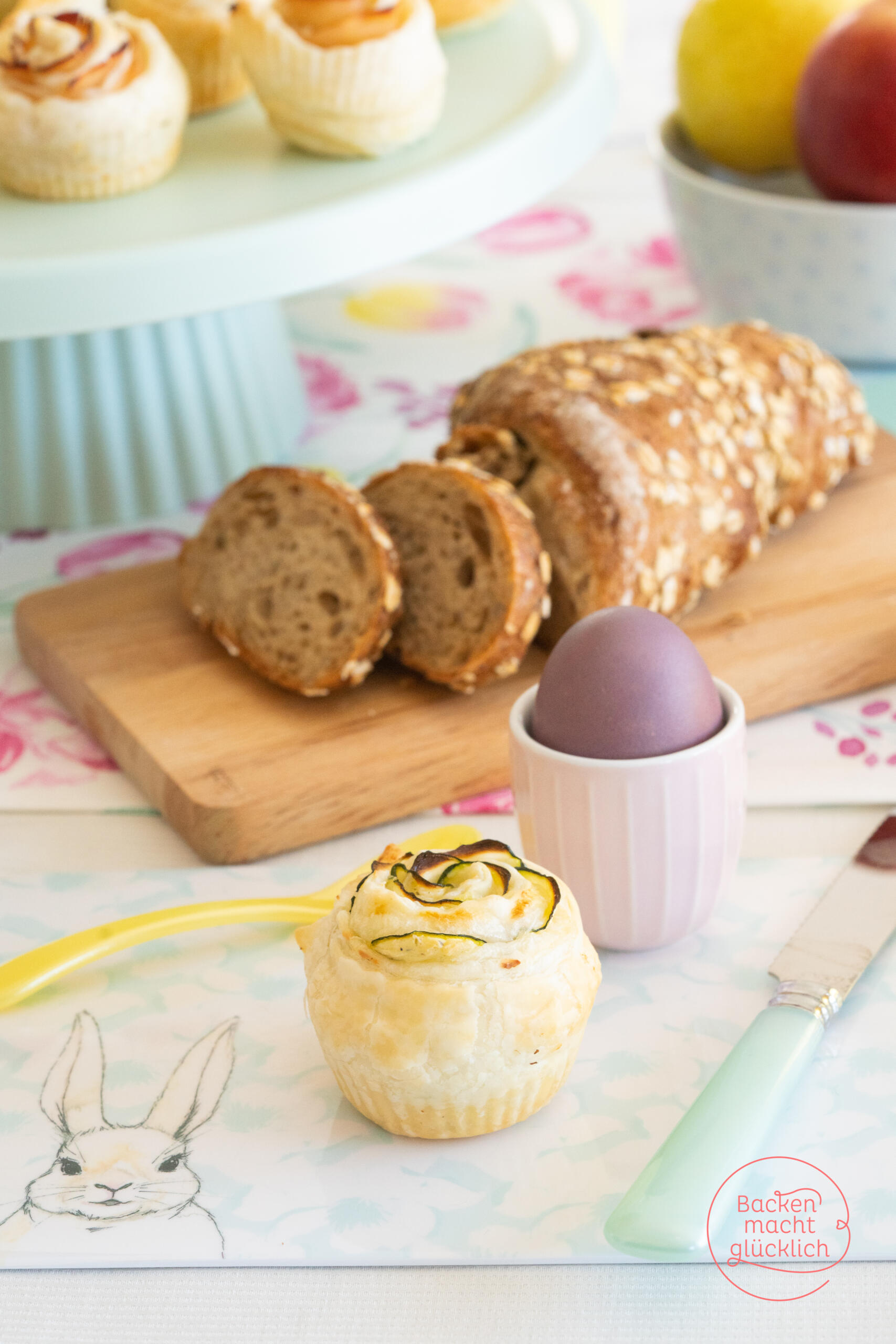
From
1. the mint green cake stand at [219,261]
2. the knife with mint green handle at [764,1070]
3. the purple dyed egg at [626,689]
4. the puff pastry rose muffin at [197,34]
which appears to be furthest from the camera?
the puff pastry rose muffin at [197,34]

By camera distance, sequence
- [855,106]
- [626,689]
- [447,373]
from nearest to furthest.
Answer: [626,689] < [855,106] < [447,373]

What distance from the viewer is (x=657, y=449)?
3.81 ft

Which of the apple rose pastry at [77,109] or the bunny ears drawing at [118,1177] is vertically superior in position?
the apple rose pastry at [77,109]

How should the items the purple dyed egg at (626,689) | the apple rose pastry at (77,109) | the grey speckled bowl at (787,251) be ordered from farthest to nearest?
the grey speckled bowl at (787,251), the apple rose pastry at (77,109), the purple dyed egg at (626,689)

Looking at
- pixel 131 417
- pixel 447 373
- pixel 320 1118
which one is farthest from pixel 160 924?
pixel 447 373

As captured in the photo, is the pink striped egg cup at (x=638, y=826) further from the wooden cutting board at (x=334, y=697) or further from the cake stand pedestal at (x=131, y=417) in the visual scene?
the cake stand pedestal at (x=131, y=417)

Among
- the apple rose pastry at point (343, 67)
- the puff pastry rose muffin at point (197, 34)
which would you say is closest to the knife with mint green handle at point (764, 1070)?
the apple rose pastry at point (343, 67)

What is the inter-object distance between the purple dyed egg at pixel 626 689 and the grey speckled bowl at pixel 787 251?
0.82 metres

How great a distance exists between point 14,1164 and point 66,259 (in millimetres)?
578

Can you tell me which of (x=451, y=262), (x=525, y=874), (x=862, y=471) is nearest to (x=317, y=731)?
(x=525, y=874)

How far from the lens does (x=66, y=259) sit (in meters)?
0.99

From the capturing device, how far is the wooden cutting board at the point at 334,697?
39.9 inches

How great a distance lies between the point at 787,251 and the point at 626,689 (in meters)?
0.88

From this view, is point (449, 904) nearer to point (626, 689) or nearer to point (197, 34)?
point (626, 689)
